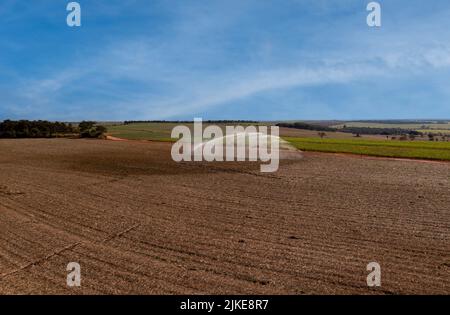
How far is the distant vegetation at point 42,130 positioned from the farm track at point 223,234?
38.6m

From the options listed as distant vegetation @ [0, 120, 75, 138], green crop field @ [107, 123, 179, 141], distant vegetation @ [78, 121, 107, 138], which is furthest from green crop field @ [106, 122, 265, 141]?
distant vegetation @ [0, 120, 75, 138]

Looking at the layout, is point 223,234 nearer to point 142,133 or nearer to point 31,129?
point 31,129

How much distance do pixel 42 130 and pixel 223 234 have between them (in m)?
52.1

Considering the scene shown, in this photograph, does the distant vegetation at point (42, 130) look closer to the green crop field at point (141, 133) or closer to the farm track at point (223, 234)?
the green crop field at point (141, 133)

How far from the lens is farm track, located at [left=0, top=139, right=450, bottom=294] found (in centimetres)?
633

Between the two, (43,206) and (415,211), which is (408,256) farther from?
(43,206)

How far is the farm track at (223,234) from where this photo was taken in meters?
6.33

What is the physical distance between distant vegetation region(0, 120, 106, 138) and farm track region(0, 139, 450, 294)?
3858 centimetres

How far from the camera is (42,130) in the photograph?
54.2m

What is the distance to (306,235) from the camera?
29.0 ft

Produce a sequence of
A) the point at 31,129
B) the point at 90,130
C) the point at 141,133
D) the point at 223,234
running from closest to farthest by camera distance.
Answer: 1. the point at 223,234
2. the point at 31,129
3. the point at 90,130
4. the point at 141,133

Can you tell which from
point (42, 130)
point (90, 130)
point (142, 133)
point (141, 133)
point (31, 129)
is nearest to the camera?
point (31, 129)

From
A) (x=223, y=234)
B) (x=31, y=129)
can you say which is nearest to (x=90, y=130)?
(x=31, y=129)

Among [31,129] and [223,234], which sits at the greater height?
[31,129]
